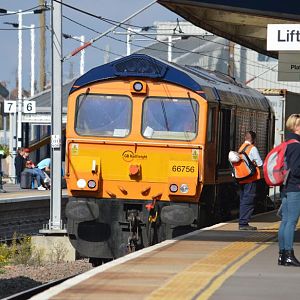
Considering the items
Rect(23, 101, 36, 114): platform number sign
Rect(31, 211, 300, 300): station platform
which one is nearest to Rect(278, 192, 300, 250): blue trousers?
Rect(31, 211, 300, 300): station platform

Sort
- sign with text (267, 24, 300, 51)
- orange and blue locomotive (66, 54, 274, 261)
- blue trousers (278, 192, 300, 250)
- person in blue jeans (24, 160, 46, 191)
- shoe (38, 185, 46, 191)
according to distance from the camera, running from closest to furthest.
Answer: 1. blue trousers (278, 192, 300, 250)
2. sign with text (267, 24, 300, 51)
3. orange and blue locomotive (66, 54, 274, 261)
4. shoe (38, 185, 46, 191)
5. person in blue jeans (24, 160, 46, 191)

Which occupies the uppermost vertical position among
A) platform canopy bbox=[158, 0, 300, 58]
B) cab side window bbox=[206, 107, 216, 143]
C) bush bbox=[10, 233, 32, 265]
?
platform canopy bbox=[158, 0, 300, 58]

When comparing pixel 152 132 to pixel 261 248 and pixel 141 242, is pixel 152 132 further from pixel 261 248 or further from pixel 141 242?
pixel 261 248

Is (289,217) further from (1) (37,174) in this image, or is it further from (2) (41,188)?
(1) (37,174)

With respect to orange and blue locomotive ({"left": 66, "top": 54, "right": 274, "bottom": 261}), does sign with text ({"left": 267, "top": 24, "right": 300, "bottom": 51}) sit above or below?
above

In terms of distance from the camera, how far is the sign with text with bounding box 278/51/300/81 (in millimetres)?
19531

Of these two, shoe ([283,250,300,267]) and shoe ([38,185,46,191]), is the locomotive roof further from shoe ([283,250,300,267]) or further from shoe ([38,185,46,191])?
shoe ([38,185,46,191])

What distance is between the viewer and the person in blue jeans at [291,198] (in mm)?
11977

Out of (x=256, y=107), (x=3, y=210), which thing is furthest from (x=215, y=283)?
(x=3, y=210)

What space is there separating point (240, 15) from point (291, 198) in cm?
634

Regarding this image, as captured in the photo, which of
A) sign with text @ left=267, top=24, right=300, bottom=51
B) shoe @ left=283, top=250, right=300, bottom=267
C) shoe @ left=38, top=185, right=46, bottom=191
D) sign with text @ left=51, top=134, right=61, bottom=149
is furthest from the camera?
shoe @ left=38, top=185, right=46, bottom=191

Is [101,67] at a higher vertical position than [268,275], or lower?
higher

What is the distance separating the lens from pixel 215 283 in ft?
35.4

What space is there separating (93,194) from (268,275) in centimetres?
561
